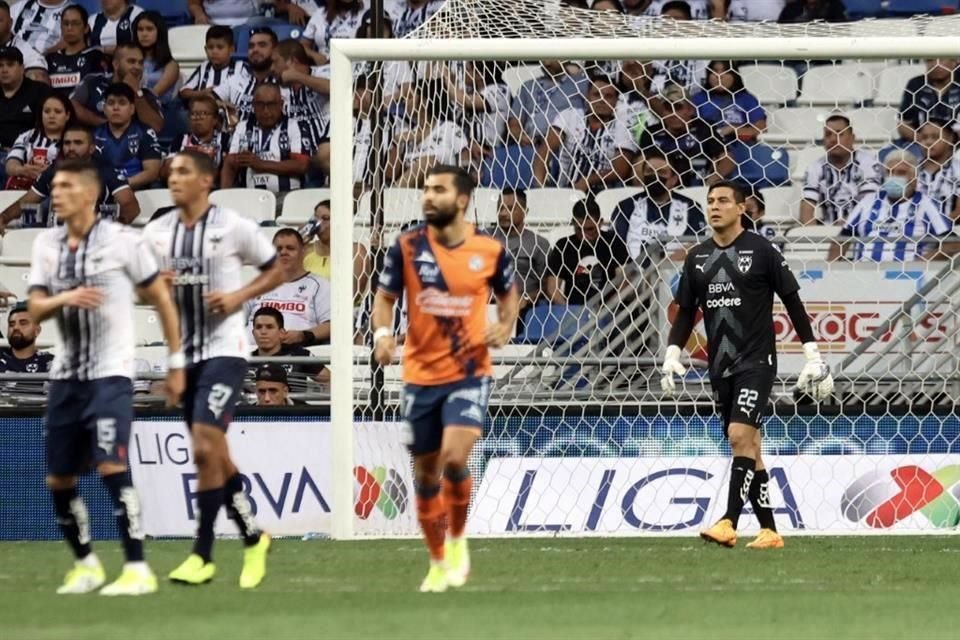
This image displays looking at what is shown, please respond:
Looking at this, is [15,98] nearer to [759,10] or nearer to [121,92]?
[121,92]

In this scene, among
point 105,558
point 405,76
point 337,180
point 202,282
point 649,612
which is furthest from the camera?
point 405,76

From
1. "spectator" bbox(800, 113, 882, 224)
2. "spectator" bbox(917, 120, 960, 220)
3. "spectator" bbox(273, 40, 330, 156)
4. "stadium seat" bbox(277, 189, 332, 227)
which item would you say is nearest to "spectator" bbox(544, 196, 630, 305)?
"spectator" bbox(800, 113, 882, 224)

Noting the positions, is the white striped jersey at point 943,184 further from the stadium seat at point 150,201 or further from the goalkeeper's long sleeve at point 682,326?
the stadium seat at point 150,201

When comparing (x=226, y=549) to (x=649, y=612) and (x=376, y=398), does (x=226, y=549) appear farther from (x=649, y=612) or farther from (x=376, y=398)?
(x=649, y=612)

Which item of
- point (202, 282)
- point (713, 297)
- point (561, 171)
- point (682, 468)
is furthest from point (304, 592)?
point (561, 171)

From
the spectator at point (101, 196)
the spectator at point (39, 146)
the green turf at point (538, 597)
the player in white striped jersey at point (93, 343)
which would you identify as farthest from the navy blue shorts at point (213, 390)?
the spectator at point (39, 146)

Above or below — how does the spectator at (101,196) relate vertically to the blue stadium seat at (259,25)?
below

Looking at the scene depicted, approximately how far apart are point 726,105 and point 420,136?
245cm

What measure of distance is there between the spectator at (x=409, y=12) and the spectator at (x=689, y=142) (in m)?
3.62

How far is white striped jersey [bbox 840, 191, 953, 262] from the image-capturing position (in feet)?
45.5

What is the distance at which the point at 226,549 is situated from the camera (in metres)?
11.9

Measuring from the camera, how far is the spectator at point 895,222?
45.4 feet

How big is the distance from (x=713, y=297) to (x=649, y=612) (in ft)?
13.6

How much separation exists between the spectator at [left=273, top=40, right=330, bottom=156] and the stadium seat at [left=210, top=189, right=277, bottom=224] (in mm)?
741
